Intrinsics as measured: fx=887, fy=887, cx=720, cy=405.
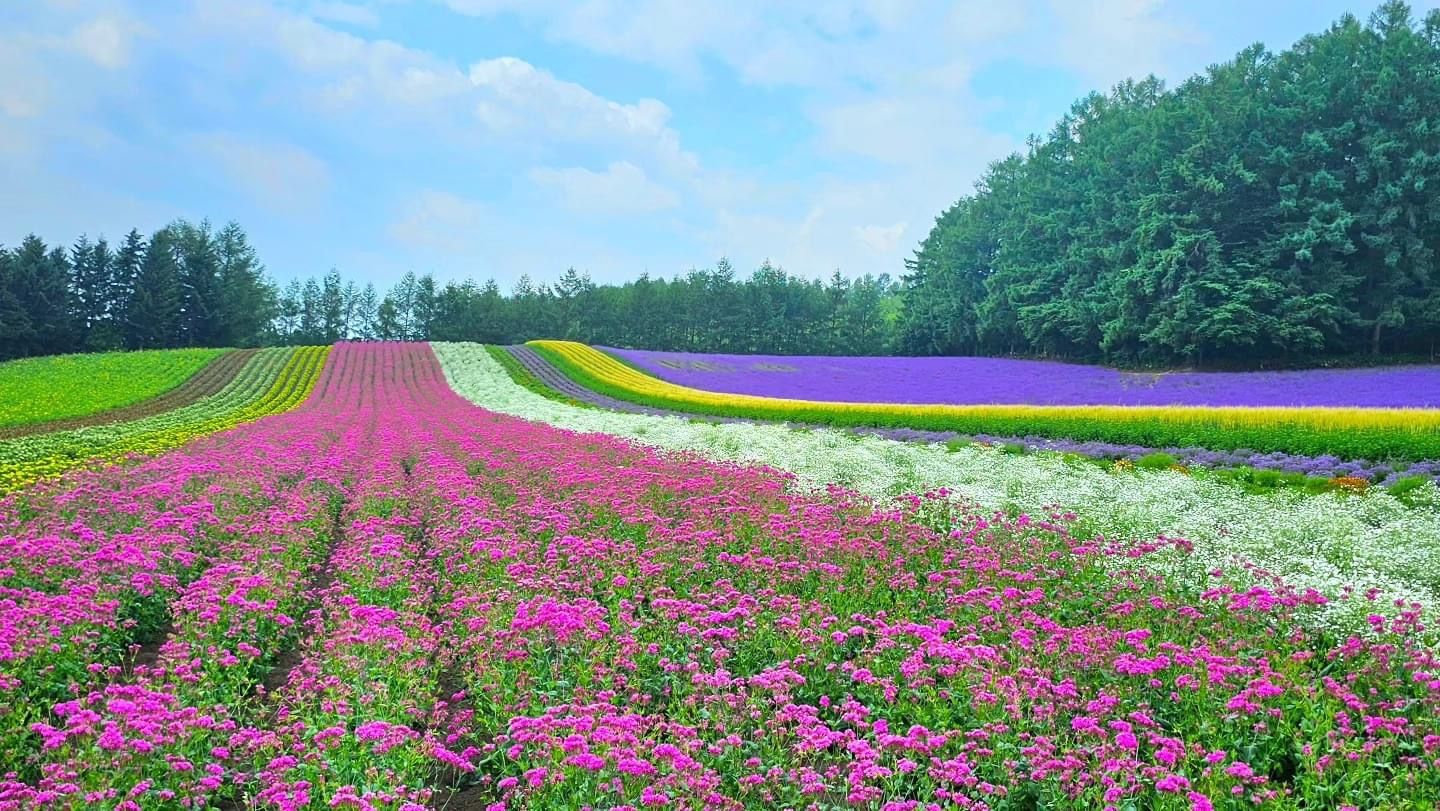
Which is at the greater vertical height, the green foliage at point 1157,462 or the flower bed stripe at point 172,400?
the green foliage at point 1157,462

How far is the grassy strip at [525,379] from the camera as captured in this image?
1636 inches

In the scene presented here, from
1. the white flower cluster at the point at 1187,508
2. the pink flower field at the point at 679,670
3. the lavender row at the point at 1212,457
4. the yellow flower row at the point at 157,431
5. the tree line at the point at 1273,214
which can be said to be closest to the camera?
the pink flower field at the point at 679,670

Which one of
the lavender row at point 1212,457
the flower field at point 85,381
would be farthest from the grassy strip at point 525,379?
the flower field at point 85,381

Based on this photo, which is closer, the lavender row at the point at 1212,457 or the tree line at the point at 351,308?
the lavender row at the point at 1212,457

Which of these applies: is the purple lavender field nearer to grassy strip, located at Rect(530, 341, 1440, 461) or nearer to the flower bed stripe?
grassy strip, located at Rect(530, 341, 1440, 461)

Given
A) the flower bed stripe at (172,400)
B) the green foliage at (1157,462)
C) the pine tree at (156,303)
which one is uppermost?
the pine tree at (156,303)

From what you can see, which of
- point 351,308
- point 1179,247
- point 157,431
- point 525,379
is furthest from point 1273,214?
point 351,308

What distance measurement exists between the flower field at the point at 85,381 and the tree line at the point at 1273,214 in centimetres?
5049

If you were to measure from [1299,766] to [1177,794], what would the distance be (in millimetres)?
1612

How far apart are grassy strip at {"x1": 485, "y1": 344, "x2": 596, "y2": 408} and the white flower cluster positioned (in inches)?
820

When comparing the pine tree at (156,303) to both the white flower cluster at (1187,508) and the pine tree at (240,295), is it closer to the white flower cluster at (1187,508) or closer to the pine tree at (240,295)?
the pine tree at (240,295)

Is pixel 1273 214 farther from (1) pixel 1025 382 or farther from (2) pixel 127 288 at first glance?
(2) pixel 127 288

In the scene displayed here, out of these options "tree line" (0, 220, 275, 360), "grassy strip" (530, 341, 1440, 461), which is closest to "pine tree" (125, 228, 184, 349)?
"tree line" (0, 220, 275, 360)

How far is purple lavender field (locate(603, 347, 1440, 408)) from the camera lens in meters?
31.4
